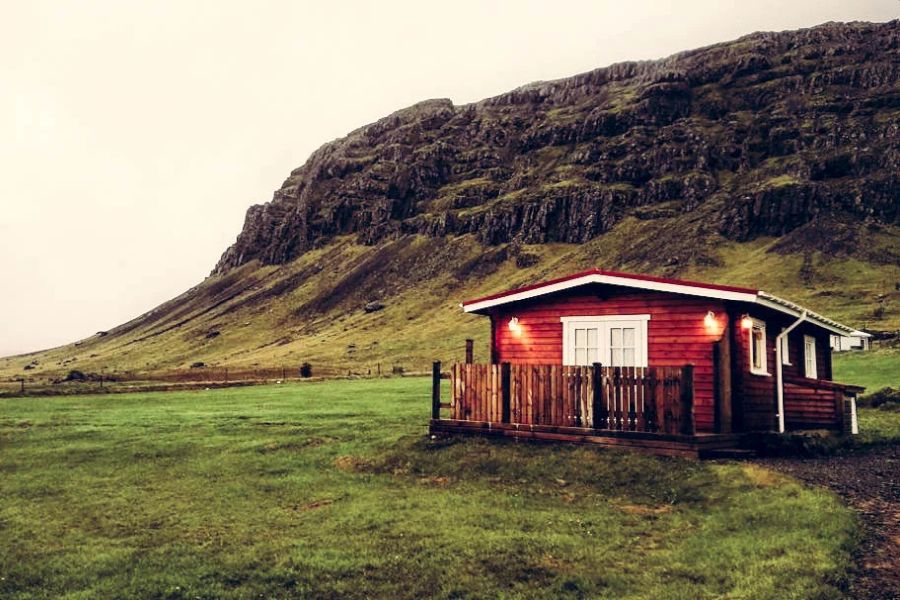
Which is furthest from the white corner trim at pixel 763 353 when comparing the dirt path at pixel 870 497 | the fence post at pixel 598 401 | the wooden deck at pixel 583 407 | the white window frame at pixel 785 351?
the fence post at pixel 598 401

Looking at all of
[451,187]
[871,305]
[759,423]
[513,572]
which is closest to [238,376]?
[759,423]

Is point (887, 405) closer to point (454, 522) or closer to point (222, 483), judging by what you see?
point (454, 522)

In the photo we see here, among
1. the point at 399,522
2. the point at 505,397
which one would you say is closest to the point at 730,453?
the point at 505,397

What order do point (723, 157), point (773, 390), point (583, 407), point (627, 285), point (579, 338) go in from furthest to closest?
1. point (723, 157)
2. point (773, 390)
3. point (579, 338)
4. point (627, 285)
5. point (583, 407)

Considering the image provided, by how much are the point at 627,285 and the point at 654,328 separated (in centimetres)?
155

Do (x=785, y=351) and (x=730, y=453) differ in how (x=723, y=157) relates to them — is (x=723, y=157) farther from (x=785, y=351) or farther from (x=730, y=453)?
(x=730, y=453)

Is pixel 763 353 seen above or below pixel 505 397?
above

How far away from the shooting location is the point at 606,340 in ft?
68.0

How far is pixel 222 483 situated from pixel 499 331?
35.2 feet

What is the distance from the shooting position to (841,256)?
103 m

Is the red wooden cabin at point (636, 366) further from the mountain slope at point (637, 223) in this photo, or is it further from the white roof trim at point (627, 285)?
the mountain slope at point (637, 223)

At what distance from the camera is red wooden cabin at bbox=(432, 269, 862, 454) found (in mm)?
17484

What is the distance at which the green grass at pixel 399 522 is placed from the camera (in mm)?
9492

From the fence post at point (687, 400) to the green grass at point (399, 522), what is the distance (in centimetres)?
90
